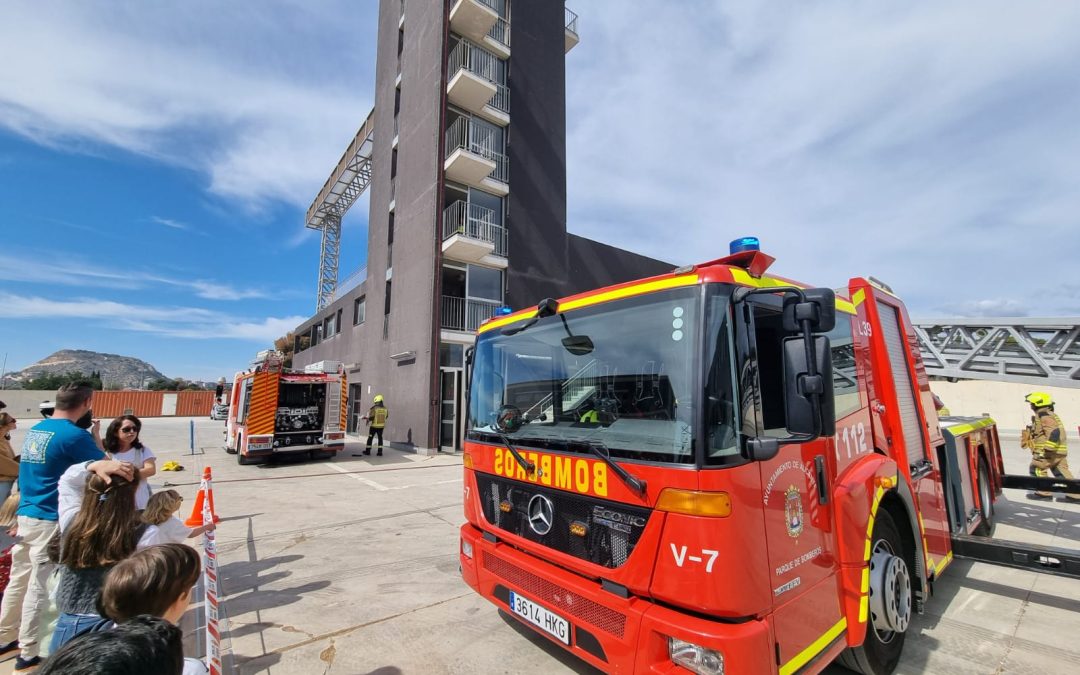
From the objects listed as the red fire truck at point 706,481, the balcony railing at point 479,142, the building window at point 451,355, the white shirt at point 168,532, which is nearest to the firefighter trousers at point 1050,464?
the red fire truck at point 706,481

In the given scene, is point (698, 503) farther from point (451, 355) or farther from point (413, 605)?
point (451, 355)

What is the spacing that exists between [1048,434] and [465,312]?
13801 millimetres

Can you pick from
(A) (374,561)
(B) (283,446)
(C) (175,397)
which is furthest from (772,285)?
(C) (175,397)

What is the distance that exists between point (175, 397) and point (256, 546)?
152 feet

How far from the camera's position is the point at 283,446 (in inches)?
489

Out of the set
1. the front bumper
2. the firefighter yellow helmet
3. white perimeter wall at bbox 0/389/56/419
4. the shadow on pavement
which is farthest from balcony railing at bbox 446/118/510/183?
white perimeter wall at bbox 0/389/56/419

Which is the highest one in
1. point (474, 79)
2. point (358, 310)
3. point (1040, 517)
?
point (474, 79)

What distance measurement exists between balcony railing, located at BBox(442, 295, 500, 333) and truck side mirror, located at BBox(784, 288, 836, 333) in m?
13.7

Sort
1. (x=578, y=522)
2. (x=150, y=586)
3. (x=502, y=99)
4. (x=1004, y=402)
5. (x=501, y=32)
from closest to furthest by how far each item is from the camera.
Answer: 1. (x=150, y=586)
2. (x=578, y=522)
3. (x=502, y=99)
4. (x=501, y=32)
5. (x=1004, y=402)

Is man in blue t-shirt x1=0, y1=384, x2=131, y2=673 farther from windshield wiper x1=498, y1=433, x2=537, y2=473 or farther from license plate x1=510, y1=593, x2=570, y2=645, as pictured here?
license plate x1=510, y1=593, x2=570, y2=645

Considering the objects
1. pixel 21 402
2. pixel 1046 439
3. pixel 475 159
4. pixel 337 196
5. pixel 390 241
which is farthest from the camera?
pixel 21 402

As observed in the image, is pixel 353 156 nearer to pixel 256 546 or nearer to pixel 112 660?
pixel 256 546

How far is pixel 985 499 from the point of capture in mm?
5723

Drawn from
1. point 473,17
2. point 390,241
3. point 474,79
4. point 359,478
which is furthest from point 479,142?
point 359,478
